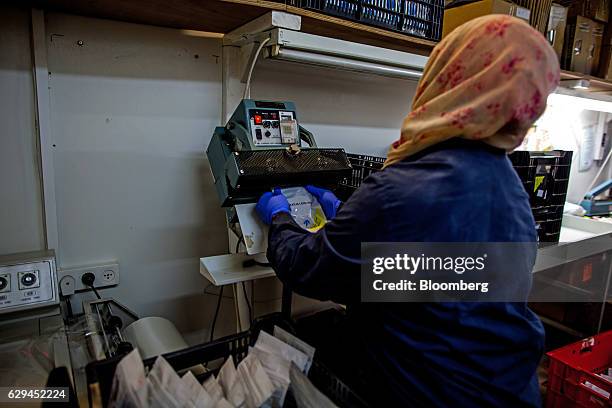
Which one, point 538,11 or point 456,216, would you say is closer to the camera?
point 456,216

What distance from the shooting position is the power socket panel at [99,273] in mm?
1345

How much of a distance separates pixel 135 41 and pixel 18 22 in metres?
0.33

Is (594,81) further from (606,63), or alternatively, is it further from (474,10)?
(474,10)

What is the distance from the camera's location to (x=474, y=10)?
166 centimetres

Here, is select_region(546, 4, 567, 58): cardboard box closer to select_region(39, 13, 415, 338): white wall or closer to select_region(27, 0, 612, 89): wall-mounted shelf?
select_region(27, 0, 612, 89): wall-mounted shelf

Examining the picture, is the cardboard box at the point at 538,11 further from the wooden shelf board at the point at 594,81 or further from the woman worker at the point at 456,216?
the woman worker at the point at 456,216

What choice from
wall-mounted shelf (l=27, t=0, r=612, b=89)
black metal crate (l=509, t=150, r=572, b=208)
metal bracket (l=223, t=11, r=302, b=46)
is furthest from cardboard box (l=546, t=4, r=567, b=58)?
metal bracket (l=223, t=11, r=302, b=46)

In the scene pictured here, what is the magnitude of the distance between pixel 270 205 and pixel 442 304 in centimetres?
52

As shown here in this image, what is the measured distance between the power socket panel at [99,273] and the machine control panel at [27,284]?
17 centimetres

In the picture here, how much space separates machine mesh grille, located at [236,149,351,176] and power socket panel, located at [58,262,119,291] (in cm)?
71

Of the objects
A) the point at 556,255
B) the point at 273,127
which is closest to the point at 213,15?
the point at 273,127

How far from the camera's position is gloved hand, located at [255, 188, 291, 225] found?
42.8 inches

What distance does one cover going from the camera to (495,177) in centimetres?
80

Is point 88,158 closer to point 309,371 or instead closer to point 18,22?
point 18,22
